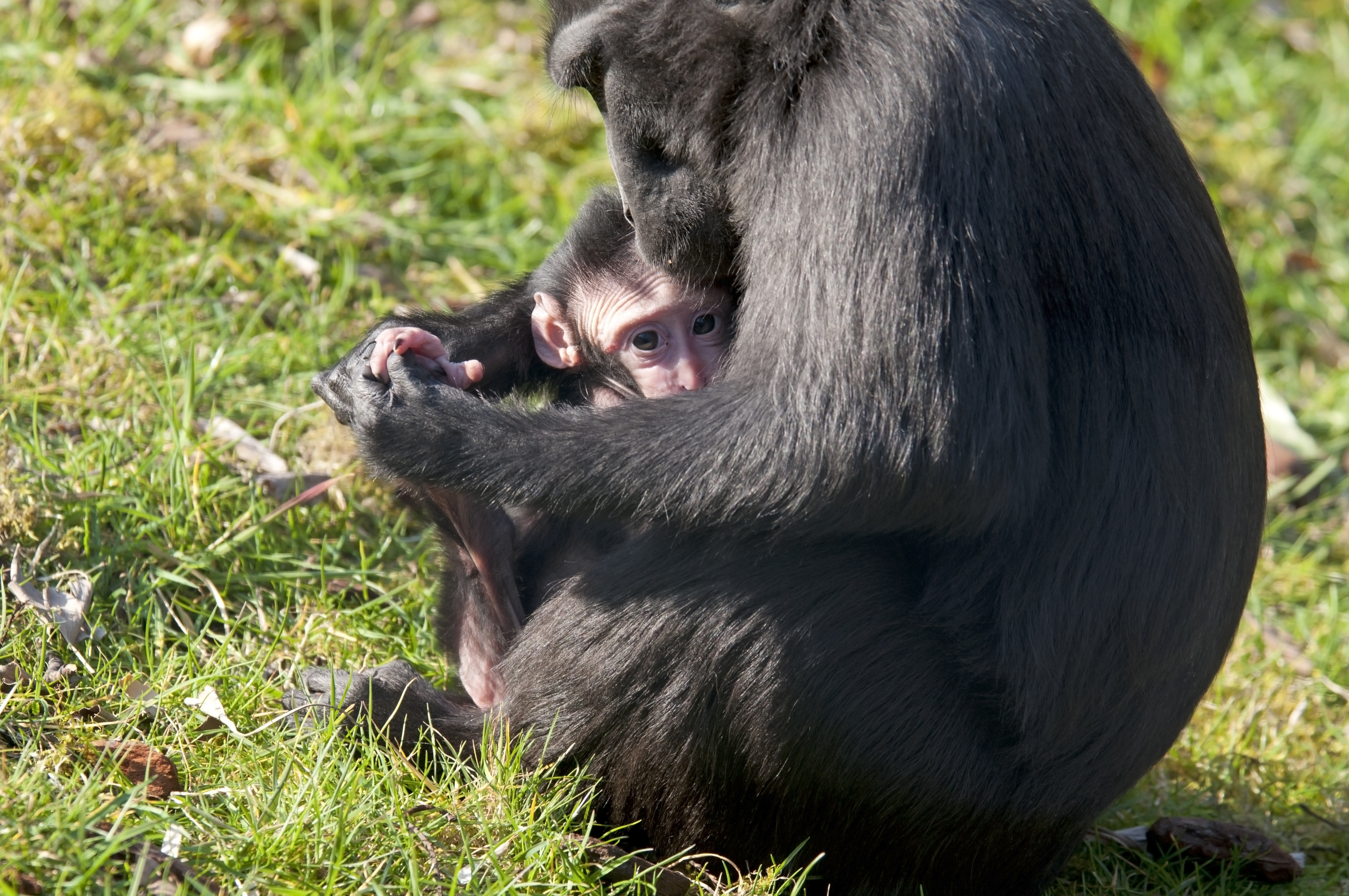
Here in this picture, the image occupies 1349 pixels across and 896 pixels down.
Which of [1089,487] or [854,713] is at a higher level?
[1089,487]

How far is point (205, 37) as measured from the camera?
5.67m

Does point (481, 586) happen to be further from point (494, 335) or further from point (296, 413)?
point (296, 413)

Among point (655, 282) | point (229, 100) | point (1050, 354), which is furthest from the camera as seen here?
point (229, 100)

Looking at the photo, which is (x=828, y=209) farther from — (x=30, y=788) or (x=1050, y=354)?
(x=30, y=788)

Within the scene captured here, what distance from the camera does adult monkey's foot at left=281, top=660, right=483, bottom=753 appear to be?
3207 mm

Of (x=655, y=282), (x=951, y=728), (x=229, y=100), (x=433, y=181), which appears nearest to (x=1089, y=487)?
(x=951, y=728)

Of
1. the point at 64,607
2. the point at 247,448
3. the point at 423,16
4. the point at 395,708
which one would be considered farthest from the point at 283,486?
the point at 423,16

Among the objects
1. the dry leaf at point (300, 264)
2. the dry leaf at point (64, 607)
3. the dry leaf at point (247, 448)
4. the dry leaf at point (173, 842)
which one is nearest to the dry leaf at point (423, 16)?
the dry leaf at point (300, 264)

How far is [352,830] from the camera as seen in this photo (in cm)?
277

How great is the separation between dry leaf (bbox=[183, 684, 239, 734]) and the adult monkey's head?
1.54 m

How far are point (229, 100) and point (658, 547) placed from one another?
353cm

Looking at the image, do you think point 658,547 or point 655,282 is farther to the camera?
point 655,282

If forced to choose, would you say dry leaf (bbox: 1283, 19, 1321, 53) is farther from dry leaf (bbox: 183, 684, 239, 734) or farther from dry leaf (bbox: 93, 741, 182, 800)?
Result: dry leaf (bbox: 93, 741, 182, 800)

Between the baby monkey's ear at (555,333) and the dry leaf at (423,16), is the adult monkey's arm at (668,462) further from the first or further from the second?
the dry leaf at (423,16)
